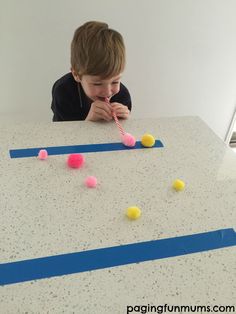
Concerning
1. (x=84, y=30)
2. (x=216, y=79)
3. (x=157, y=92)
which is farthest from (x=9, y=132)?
(x=216, y=79)

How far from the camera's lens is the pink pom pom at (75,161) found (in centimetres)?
76

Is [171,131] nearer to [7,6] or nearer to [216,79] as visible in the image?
[7,6]

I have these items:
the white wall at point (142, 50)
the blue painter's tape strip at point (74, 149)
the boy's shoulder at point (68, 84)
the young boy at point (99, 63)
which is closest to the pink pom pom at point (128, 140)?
the blue painter's tape strip at point (74, 149)

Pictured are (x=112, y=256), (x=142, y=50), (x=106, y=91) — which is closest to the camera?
(x=112, y=256)

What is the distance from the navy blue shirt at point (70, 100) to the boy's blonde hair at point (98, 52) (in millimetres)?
203

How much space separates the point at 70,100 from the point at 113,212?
62 centimetres

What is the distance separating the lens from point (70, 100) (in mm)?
1154

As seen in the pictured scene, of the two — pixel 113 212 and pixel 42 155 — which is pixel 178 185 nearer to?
pixel 113 212

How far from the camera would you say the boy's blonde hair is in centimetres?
89

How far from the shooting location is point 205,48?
173cm

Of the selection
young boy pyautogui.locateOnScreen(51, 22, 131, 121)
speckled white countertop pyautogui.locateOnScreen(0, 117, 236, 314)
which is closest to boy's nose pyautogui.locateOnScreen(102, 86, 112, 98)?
young boy pyautogui.locateOnScreen(51, 22, 131, 121)

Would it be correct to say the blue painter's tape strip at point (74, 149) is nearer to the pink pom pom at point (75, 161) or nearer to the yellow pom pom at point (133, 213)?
the pink pom pom at point (75, 161)

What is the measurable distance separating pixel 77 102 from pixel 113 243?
27.5 inches

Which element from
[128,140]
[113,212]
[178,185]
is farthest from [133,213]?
[128,140]
